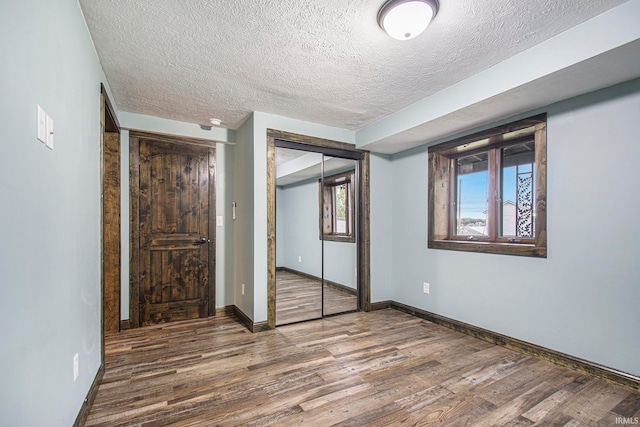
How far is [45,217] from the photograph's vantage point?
4.02 ft

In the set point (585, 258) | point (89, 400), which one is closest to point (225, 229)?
point (89, 400)

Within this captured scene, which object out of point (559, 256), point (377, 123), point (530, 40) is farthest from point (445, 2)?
point (559, 256)

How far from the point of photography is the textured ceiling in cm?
178

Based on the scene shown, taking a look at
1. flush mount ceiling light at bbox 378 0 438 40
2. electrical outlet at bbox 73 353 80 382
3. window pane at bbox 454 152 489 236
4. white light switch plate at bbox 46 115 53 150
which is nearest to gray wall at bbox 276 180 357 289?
window pane at bbox 454 152 489 236

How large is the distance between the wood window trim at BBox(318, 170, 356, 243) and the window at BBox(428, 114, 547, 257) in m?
1.02

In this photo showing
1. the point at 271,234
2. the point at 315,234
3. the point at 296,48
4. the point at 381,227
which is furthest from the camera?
the point at 381,227

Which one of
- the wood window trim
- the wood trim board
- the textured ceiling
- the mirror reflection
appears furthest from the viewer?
the wood window trim

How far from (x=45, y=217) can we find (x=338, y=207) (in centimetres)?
316

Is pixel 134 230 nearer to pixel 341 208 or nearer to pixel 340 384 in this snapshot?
pixel 341 208

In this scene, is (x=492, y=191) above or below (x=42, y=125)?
below

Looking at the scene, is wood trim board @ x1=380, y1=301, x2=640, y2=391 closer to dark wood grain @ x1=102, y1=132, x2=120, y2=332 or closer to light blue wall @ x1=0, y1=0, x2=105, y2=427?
light blue wall @ x1=0, y1=0, x2=105, y2=427

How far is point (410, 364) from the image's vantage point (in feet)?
8.18

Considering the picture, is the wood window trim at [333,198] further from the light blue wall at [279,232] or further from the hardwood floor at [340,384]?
the hardwood floor at [340,384]

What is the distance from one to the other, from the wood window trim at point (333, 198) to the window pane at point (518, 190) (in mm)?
1779
